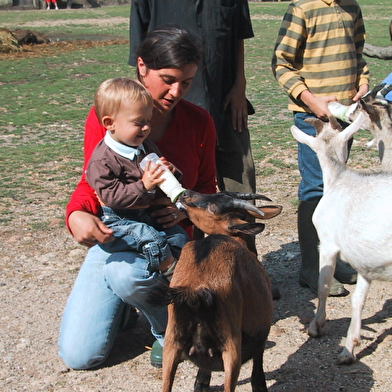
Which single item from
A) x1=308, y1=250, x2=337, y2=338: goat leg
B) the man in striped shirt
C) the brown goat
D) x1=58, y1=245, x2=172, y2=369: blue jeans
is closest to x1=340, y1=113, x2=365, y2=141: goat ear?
the man in striped shirt

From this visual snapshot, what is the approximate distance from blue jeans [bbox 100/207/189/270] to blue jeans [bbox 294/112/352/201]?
1393 mm

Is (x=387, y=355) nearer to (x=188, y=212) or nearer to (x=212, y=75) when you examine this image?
(x=188, y=212)

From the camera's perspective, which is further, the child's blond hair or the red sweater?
the red sweater

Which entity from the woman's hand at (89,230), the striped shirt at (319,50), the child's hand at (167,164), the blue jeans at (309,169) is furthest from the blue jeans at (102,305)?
the striped shirt at (319,50)

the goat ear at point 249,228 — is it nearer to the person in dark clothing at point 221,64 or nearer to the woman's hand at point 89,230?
the woman's hand at point 89,230

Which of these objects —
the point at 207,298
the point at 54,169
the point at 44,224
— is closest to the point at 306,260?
the point at 207,298

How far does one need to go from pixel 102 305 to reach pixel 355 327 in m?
1.56

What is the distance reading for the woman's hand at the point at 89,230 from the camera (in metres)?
3.45

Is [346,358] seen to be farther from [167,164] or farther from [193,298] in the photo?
[167,164]

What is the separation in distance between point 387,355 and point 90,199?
2.06 meters

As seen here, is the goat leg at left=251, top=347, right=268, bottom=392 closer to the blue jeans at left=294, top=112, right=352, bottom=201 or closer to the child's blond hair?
the child's blond hair

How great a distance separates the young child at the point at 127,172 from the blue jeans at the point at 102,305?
0.29 feet

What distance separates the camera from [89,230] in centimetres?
344

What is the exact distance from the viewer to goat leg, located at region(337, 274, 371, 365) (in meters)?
3.73
